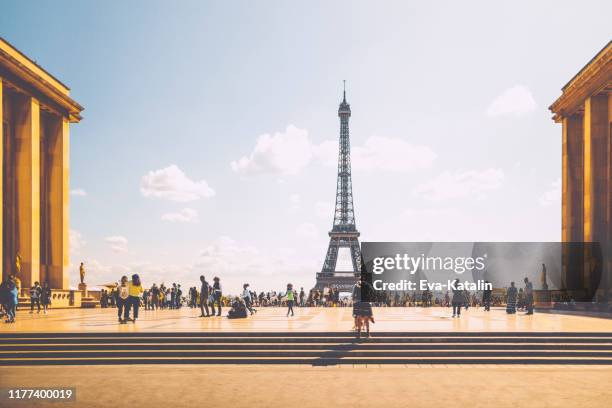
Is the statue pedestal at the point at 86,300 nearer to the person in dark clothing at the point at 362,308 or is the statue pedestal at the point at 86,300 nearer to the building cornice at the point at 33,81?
the building cornice at the point at 33,81

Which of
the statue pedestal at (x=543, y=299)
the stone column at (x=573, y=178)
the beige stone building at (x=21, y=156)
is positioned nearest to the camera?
the statue pedestal at (x=543, y=299)

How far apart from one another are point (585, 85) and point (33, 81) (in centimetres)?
3668

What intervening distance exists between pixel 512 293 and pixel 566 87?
20.0 metres

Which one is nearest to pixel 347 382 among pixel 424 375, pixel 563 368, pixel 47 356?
pixel 424 375

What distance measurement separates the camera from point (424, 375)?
14.8 m

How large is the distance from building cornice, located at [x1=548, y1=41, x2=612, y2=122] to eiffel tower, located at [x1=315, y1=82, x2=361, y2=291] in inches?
2199

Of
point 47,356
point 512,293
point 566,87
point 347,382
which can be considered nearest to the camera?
point 347,382

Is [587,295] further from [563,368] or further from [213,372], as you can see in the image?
[213,372]

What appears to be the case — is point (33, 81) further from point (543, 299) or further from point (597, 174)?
point (597, 174)

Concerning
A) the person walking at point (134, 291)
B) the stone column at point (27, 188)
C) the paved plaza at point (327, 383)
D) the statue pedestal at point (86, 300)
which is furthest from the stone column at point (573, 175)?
the stone column at point (27, 188)

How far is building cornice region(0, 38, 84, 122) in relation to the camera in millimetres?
39000

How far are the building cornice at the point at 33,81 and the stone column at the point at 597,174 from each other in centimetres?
3707

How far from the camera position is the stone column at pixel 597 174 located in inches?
1606

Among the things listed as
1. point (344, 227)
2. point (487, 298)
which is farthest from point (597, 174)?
point (344, 227)
